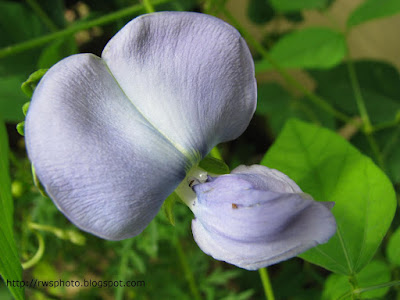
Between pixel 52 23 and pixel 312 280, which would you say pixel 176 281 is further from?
pixel 52 23

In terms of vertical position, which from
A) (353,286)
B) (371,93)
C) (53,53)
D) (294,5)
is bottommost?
(371,93)

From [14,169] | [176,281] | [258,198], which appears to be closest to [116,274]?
[176,281]

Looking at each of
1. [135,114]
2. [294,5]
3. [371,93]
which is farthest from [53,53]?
[371,93]

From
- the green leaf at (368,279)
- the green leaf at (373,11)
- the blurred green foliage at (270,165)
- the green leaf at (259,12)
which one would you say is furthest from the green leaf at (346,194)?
the green leaf at (259,12)

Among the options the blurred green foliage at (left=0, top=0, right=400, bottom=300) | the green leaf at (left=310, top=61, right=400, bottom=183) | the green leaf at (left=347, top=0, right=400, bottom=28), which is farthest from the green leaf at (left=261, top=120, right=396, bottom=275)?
the green leaf at (left=310, top=61, right=400, bottom=183)

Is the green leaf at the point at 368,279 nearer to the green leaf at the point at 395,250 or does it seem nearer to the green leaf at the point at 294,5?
the green leaf at the point at 395,250

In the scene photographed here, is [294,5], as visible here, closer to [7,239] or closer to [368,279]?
[368,279]

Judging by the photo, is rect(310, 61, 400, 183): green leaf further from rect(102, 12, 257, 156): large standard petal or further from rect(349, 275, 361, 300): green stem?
rect(102, 12, 257, 156): large standard petal
